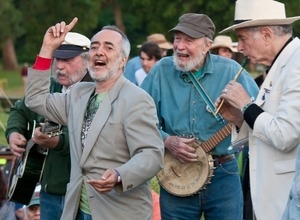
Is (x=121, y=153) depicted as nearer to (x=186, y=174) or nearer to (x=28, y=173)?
(x=186, y=174)

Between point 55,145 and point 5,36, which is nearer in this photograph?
point 55,145

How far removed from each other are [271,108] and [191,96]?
131cm

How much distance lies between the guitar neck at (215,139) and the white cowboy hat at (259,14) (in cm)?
103

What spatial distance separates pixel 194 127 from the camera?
7371mm

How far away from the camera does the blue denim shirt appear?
7.37m

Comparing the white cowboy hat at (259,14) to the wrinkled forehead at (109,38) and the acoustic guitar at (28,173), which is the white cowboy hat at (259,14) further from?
the acoustic guitar at (28,173)

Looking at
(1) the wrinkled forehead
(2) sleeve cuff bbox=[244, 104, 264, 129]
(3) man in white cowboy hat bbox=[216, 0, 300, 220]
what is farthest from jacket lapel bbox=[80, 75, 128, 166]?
(2) sleeve cuff bbox=[244, 104, 264, 129]

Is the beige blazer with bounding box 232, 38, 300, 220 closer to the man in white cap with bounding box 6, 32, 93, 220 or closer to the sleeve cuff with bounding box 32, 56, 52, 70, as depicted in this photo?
the sleeve cuff with bounding box 32, 56, 52, 70

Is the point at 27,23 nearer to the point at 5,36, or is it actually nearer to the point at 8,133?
the point at 5,36

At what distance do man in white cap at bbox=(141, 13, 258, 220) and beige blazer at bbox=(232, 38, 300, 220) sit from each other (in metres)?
1.07

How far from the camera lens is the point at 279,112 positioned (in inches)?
235

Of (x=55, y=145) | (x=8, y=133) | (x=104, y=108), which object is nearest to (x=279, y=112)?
(x=104, y=108)

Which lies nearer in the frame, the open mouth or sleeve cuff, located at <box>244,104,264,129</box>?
sleeve cuff, located at <box>244,104,264,129</box>

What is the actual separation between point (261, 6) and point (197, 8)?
4831 cm
